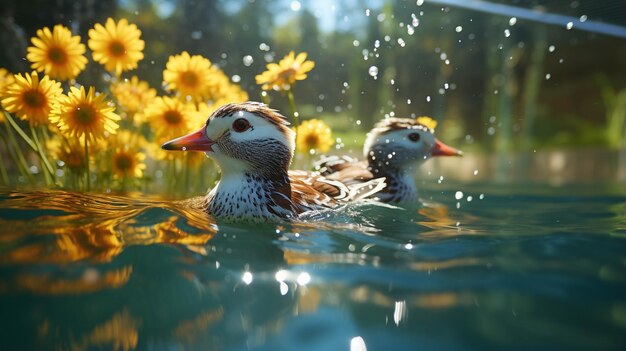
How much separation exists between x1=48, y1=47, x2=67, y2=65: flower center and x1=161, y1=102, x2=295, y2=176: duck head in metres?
0.84

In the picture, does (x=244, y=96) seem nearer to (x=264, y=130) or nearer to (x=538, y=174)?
(x=264, y=130)

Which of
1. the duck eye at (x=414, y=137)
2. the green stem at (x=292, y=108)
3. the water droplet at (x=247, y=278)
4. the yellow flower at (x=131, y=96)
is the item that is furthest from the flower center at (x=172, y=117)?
the water droplet at (x=247, y=278)

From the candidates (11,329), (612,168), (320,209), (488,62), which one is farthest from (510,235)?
(488,62)

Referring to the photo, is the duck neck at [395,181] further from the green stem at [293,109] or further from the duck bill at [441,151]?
the green stem at [293,109]

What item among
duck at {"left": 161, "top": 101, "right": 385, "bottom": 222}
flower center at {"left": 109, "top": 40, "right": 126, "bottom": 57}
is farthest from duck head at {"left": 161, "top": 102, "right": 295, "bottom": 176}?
flower center at {"left": 109, "top": 40, "right": 126, "bottom": 57}

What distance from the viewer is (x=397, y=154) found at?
351 cm

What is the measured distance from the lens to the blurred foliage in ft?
14.3

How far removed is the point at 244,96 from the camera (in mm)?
3686

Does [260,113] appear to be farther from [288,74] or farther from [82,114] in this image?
[82,114]

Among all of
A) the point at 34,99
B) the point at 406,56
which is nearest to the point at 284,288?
the point at 34,99

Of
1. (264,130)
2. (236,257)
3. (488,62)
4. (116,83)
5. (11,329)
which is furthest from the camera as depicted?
(488,62)

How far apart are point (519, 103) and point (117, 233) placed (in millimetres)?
9975

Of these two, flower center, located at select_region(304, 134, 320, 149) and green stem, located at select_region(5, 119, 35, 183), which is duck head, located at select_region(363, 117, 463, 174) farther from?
green stem, located at select_region(5, 119, 35, 183)

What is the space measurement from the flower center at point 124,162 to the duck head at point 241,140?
2.53 feet
